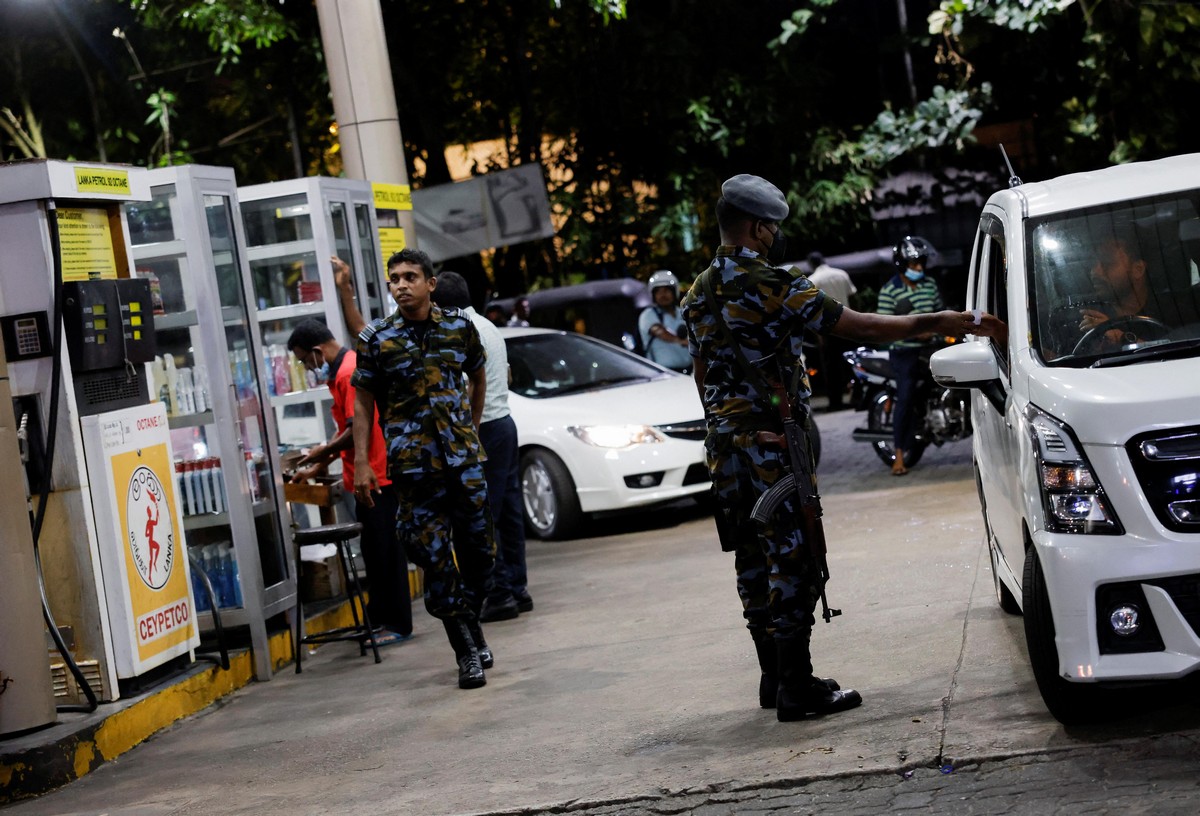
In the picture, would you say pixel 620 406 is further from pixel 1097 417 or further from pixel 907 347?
pixel 1097 417

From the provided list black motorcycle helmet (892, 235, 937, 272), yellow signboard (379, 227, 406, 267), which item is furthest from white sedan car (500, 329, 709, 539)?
black motorcycle helmet (892, 235, 937, 272)

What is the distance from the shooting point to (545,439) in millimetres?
12297

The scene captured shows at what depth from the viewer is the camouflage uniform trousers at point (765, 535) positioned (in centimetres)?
579

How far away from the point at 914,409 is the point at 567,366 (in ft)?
9.60

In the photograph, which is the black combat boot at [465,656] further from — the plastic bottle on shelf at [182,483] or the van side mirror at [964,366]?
the van side mirror at [964,366]

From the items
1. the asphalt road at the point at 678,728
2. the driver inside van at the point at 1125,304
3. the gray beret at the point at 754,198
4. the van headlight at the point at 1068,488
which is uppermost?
the gray beret at the point at 754,198

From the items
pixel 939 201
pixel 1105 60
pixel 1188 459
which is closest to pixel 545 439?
pixel 1105 60

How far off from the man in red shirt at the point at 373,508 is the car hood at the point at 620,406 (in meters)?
3.30

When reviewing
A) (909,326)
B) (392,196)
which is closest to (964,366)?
(909,326)

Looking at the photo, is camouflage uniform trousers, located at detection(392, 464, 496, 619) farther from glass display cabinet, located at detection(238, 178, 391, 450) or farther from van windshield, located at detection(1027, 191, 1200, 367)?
glass display cabinet, located at detection(238, 178, 391, 450)

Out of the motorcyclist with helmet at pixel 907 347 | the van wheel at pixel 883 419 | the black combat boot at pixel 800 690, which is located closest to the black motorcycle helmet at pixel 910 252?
the motorcyclist with helmet at pixel 907 347

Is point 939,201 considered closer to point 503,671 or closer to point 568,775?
point 503,671

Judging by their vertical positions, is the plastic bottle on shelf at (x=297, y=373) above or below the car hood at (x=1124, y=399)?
above

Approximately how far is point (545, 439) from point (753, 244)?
21.4 ft
